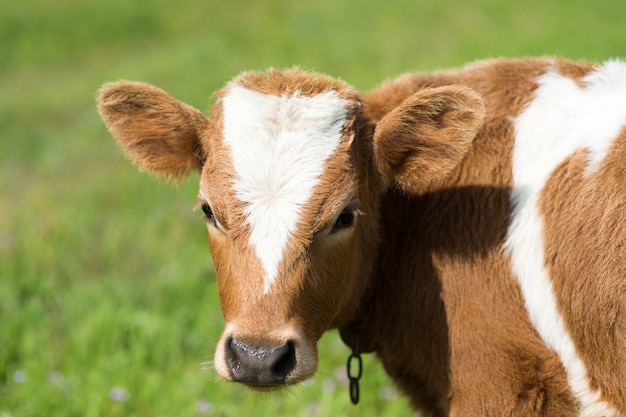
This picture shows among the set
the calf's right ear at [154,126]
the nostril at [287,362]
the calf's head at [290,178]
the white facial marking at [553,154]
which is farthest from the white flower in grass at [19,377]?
the white facial marking at [553,154]

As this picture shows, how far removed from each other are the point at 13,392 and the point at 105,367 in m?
0.66

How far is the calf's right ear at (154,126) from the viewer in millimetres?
4422

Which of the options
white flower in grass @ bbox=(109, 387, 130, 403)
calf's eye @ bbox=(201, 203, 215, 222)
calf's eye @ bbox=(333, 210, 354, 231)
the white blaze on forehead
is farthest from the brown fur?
white flower in grass @ bbox=(109, 387, 130, 403)

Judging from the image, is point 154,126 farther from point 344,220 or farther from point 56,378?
point 56,378

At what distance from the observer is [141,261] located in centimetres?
814

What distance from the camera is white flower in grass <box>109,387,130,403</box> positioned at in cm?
561

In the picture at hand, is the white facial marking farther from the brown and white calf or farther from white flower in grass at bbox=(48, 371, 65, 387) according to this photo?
white flower in grass at bbox=(48, 371, 65, 387)

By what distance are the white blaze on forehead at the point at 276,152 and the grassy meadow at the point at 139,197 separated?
934mm

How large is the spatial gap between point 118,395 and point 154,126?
213cm

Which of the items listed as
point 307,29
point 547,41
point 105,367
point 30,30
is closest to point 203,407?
point 105,367

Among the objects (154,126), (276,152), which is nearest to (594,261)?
(276,152)

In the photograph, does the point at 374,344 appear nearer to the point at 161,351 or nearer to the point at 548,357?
the point at 548,357

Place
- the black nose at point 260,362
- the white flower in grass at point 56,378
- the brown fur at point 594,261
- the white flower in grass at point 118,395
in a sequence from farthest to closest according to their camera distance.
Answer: the white flower in grass at point 56,378, the white flower in grass at point 118,395, the brown fur at point 594,261, the black nose at point 260,362

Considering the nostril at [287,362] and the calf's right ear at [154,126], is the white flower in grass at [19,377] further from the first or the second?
the nostril at [287,362]
